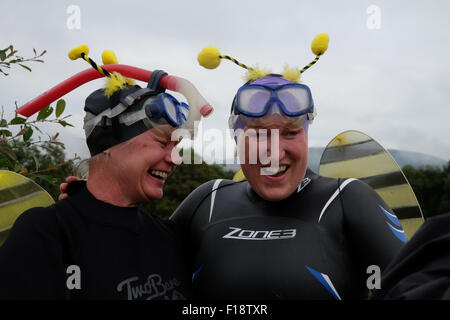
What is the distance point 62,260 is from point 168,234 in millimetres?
693

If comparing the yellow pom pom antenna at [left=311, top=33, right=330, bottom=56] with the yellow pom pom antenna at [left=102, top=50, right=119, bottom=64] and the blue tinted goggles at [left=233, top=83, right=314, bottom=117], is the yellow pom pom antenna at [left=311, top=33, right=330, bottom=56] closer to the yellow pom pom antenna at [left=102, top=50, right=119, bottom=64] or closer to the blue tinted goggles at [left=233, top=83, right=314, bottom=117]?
the blue tinted goggles at [left=233, top=83, right=314, bottom=117]

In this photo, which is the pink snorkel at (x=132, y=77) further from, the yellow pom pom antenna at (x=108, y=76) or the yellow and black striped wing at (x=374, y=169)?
the yellow and black striped wing at (x=374, y=169)

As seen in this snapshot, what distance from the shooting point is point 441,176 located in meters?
38.4

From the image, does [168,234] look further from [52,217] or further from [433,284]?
[433,284]

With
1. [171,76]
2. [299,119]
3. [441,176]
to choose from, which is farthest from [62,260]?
[441,176]

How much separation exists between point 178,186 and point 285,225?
2235 cm

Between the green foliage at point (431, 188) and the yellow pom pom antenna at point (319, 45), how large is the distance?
36574mm

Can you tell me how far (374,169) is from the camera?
10.2ft

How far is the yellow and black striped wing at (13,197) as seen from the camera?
8.34ft

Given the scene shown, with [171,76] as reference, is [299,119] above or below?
below

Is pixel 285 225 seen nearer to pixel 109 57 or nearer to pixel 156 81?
pixel 156 81
